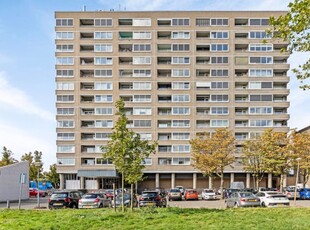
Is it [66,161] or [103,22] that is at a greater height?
[103,22]

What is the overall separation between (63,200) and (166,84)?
5455 centimetres

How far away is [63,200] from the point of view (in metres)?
31.3

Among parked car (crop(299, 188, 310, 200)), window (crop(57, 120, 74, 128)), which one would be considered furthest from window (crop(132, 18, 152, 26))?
parked car (crop(299, 188, 310, 200))

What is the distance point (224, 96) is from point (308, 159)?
2607 cm

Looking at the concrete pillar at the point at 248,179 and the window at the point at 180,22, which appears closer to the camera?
the concrete pillar at the point at 248,179

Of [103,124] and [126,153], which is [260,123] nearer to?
[103,124]

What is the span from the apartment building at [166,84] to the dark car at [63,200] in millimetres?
→ 47085

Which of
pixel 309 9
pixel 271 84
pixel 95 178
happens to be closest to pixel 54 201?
pixel 309 9

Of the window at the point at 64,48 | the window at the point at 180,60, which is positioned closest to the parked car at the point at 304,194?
the window at the point at 180,60

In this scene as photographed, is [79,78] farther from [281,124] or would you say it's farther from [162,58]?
[281,124]

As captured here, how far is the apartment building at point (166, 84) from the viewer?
3174 inches

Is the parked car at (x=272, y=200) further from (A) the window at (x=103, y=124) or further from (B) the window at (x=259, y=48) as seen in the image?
(B) the window at (x=259, y=48)

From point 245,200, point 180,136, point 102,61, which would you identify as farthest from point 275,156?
point 102,61

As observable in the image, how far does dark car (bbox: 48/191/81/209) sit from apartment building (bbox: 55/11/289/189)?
47.1 metres
